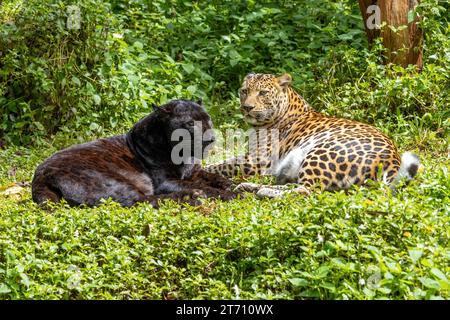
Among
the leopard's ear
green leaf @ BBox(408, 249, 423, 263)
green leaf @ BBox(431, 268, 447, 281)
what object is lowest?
green leaf @ BBox(431, 268, 447, 281)

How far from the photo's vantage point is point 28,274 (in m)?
6.28

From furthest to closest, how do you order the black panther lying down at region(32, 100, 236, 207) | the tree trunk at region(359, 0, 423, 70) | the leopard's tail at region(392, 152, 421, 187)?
the tree trunk at region(359, 0, 423, 70), the black panther lying down at region(32, 100, 236, 207), the leopard's tail at region(392, 152, 421, 187)

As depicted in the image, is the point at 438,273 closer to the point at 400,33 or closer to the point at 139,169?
the point at 139,169

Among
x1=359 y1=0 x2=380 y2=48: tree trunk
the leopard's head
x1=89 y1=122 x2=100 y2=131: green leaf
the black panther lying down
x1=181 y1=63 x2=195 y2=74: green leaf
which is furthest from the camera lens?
x1=181 y1=63 x2=195 y2=74: green leaf

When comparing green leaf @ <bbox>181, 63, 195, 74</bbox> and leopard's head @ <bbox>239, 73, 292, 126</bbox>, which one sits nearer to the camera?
leopard's head @ <bbox>239, 73, 292, 126</bbox>

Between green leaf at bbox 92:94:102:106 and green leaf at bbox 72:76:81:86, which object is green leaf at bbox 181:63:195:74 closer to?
green leaf at bbox 92:94:102:106

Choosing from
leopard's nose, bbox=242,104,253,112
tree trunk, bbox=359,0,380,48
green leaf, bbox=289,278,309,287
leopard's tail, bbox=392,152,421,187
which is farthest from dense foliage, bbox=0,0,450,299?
leopard's nose, bbox=242,104,253,112

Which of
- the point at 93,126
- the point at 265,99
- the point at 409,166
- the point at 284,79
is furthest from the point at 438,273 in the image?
the point at 93,126

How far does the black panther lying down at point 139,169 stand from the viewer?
841 cm

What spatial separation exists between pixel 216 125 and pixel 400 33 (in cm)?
263

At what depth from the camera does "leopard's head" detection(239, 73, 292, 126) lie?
10.2 meters

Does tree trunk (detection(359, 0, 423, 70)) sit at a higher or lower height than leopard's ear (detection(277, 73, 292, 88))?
higher

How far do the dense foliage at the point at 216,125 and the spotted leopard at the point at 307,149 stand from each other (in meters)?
0.55
